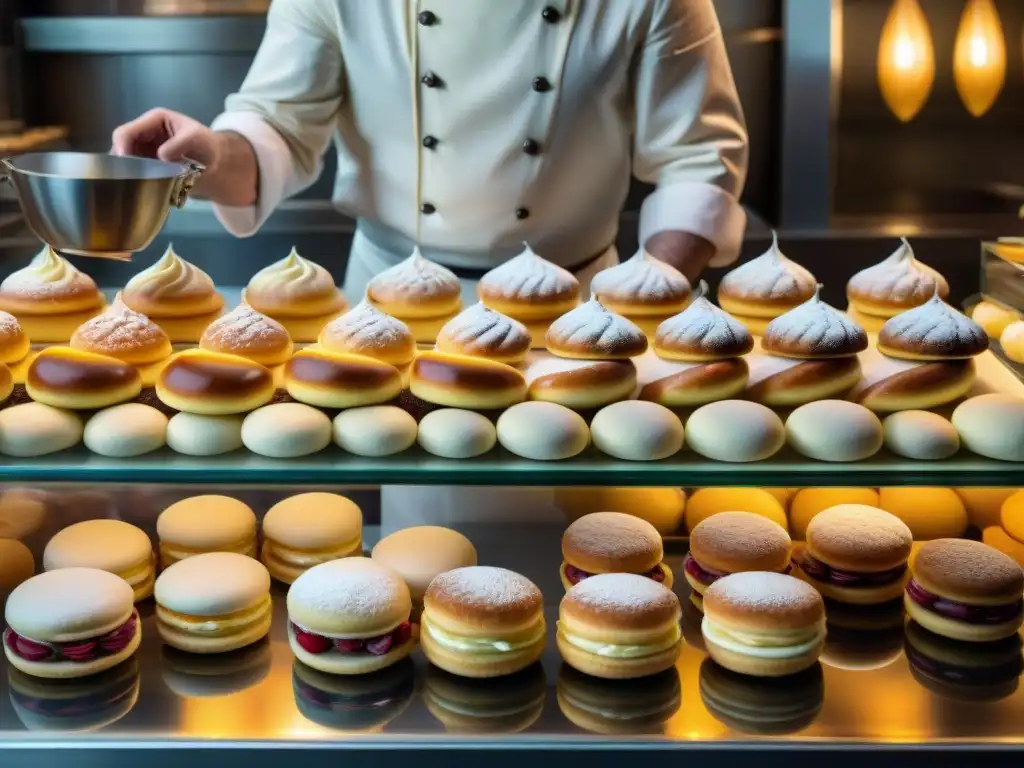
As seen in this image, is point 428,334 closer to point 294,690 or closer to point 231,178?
point 294,690

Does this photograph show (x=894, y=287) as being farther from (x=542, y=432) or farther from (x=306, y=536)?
(x=306, y=536)

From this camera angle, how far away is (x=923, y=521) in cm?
177

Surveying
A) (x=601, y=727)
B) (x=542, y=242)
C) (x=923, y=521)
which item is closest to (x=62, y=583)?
(x=601, y=727)

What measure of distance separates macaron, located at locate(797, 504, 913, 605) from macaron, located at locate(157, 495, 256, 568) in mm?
780

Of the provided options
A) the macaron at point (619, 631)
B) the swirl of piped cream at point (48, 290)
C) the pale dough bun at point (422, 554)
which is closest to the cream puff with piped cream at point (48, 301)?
the swirl of piped cream at point (48, 290)

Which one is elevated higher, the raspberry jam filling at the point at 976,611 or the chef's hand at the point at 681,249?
the chef's hand at the point at 681,249

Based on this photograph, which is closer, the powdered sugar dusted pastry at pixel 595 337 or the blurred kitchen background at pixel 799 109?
the powdered sugar dusted pastry at pixel 595 337

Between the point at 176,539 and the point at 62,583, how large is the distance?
0.21 m

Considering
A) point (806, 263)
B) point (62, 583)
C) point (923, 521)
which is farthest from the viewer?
point (806, 263)

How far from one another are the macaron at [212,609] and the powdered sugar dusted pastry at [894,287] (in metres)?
0.89

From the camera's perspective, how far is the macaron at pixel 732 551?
1.58 meters

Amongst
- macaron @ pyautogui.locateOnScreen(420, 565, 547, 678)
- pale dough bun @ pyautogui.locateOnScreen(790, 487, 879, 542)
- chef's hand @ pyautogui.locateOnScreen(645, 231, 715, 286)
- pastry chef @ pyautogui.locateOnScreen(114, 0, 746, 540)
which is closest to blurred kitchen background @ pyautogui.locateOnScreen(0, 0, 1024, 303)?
pastry chef @ pyautogui.locateOnScreen(114, 0, 746, 540)

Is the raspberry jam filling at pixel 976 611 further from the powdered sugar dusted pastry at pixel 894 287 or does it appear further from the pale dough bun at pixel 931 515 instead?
the powdered sugar dusted pastry at pixel 894 287

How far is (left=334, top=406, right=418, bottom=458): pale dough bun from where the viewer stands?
4.21ft
